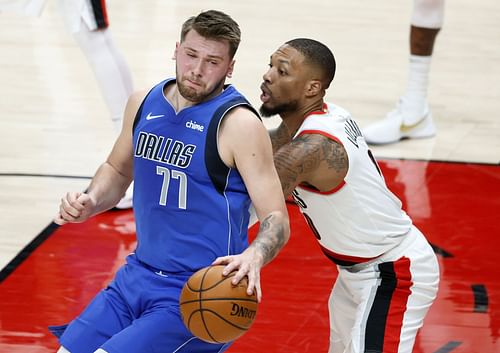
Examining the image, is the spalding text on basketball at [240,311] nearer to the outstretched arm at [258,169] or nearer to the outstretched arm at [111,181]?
the outstretched arm at [258,169]

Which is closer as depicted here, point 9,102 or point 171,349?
point 171,349

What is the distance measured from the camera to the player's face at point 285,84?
3.99 m

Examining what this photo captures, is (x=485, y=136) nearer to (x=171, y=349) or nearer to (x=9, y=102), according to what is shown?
(x=9, y=102)

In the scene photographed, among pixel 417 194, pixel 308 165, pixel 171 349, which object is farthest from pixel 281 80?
pixel 417 194

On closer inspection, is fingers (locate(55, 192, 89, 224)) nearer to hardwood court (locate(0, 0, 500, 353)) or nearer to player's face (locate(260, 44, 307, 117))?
player's face (locate(260, 44, 307, 117))

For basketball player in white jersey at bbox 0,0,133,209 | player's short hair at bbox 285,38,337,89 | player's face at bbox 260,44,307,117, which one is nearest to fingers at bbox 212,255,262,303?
player's face at bbox 260,44,307,117

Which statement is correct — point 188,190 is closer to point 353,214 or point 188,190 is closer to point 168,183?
point 168,183

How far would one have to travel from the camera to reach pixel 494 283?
18.1 ft

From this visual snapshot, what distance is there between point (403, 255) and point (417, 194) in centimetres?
268

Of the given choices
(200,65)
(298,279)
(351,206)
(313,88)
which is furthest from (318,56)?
(298,279)

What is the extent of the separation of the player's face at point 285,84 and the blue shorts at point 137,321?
86cm

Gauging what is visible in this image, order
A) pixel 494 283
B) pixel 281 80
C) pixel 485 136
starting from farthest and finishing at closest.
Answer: pixel 485 136
pixel 494 283
pixel 281 80

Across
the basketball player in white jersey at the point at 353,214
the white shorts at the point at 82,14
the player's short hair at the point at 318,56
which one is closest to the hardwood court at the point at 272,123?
the basketball player in white jersey at the point at 353,214

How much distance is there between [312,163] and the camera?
12.4 ft
